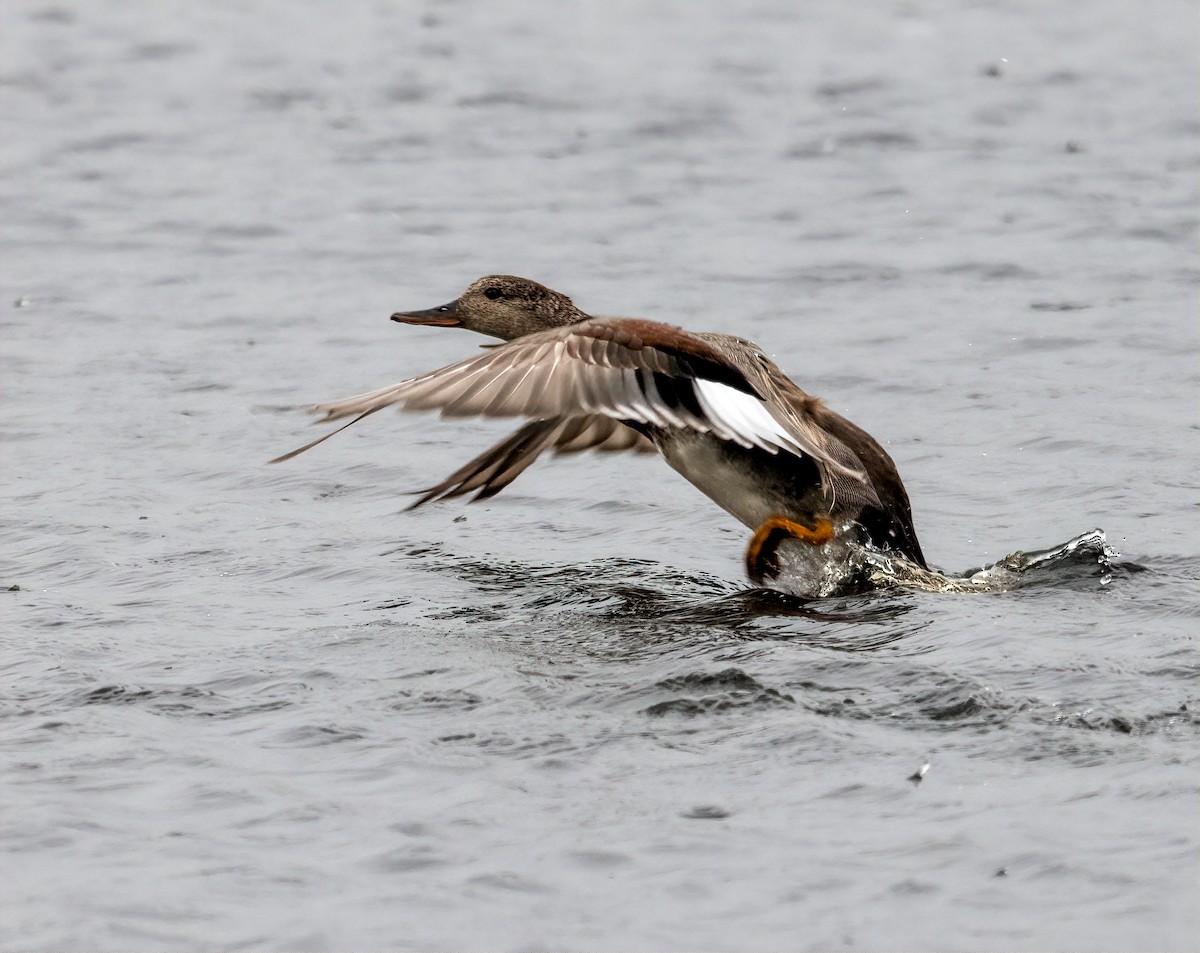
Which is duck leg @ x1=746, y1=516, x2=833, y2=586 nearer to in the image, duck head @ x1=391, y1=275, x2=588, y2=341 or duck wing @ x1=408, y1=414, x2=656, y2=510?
duck wing @ x1=408, y1=414, x2=656, y2=510

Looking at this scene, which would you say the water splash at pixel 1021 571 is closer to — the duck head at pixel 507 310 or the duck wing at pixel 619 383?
the duck wing at pixel 619 383

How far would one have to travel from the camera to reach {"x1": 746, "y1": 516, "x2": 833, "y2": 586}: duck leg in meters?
6.95

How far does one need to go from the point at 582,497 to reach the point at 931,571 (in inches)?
70.3

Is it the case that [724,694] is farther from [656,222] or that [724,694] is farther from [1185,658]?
[656,222]

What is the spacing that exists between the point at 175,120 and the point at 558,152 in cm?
293

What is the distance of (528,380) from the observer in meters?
6.26

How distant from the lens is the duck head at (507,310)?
7953 mm

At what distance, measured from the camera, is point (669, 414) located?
6379 millimetres

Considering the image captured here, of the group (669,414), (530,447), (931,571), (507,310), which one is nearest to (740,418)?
(669,414)

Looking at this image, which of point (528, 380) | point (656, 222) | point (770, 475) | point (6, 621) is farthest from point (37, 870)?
point (656, 222)

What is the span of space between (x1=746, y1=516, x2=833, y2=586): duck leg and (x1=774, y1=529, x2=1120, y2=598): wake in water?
5 centimetres

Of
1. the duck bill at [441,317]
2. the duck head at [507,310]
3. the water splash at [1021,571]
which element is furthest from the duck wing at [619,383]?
the duck bill at [441,317]

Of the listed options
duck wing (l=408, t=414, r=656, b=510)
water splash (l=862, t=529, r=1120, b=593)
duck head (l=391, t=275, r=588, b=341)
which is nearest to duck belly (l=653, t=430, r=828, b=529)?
water splash (l=862, t=529, r=1120, b=593)

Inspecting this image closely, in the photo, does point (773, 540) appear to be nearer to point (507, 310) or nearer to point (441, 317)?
point (507, 310)
